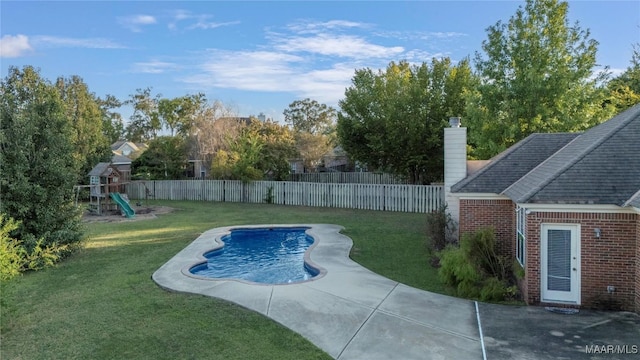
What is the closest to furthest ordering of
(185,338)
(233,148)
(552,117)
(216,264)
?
(185,338)
(216,264)
(552,117)
(233,148)

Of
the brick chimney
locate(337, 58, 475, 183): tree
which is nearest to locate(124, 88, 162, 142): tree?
locate(337, 58, 475, 183): tree

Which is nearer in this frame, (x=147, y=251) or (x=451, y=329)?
(x=451, y=329)

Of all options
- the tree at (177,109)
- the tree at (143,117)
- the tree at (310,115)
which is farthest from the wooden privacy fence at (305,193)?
the tree at (310,115)

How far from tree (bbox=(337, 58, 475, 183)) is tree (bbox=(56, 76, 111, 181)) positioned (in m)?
19.0

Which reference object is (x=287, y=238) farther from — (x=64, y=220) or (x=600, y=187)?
(x=600, y=187)

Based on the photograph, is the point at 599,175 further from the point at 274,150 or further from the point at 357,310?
the point at 274,150

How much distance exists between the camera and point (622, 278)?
7453 millimetres

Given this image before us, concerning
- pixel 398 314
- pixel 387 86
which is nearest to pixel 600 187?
pixel 398 314

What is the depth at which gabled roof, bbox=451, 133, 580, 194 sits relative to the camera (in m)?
10.8

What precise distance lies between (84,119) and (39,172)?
67.3 ft

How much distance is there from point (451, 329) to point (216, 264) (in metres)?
7.82

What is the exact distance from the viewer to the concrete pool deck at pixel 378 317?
5.98 m

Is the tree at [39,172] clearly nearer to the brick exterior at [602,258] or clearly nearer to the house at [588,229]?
the brick exterior at [602,258]

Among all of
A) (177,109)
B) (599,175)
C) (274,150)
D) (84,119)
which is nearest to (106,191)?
(84,119)
